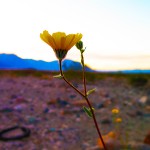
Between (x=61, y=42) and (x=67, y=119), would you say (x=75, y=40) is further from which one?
(x=67, y=119)

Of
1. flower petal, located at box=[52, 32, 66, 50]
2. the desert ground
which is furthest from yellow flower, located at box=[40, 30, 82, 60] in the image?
Answer: the desert ground

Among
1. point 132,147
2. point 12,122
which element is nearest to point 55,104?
point 12,122

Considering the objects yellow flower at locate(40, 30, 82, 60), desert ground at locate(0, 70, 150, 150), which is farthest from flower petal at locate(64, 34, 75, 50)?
desert ground at locate(0, 70, 150, 150)

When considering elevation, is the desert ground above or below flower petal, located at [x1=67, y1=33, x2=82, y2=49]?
below

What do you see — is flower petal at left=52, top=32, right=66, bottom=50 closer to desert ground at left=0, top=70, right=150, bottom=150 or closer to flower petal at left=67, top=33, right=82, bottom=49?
flower petal at left=67, top=33, right=82, bottom=49

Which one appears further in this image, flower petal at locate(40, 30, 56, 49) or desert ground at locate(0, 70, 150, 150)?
desert ground at locate(0, 70, 150, 150)

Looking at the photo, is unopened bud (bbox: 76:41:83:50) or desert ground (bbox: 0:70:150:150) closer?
unopened bud (bbox: 76:41:83:50)

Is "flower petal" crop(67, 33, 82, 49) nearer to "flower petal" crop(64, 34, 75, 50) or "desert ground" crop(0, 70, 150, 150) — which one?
"flower petal" crop(64, 34, 75, 50)

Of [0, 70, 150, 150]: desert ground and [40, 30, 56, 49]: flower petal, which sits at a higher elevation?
[40, 30, 56, 49]: flower petal
